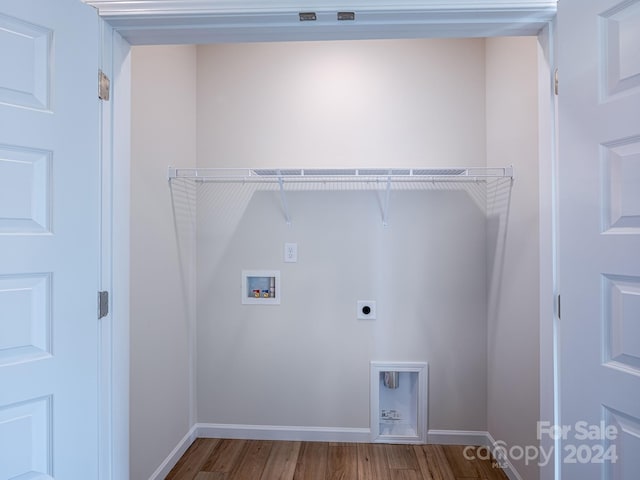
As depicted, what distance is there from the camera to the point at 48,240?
94cm

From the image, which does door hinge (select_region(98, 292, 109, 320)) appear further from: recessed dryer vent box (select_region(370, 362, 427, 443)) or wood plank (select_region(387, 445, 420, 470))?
wood plank (select_region(387, 445, 420, 470))

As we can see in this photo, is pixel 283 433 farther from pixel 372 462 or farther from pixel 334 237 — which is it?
pixel 334 237

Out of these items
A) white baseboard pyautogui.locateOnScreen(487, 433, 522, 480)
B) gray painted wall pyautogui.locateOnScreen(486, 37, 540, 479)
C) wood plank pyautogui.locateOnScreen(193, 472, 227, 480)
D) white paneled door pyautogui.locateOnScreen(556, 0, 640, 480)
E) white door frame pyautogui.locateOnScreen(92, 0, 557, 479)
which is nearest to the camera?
white paneled door pyautogui.locateOnScreen(556, 0, 640, 480)

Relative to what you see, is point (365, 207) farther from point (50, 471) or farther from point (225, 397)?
point (50, 471)

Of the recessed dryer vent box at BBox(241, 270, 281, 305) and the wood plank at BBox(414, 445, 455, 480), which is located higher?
the recessed dryer vent box at BBox(241, 270, 281, 305)

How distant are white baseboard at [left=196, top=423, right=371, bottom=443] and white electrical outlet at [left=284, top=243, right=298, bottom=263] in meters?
1.09

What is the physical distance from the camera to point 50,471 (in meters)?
0.94

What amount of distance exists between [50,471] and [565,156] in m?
1.74

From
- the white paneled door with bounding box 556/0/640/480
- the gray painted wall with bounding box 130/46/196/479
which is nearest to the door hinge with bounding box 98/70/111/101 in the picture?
the gray painted wall with bounding box 130/46/196/479

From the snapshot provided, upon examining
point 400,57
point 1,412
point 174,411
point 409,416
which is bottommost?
point 409,416

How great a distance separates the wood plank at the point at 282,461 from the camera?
1860 mm

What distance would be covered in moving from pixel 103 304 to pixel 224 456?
1.43m

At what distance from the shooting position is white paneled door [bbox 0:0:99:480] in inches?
34.7

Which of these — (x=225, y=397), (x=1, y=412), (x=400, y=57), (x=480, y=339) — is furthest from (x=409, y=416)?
(x=400, y=57)
